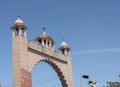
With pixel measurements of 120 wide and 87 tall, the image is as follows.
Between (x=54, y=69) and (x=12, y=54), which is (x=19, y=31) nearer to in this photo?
(x=12, y=54)

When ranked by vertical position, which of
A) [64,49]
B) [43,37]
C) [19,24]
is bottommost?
[64,49]

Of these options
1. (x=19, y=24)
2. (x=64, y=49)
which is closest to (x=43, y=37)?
(x=19, y=24)

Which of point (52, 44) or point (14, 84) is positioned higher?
point (52, 44)

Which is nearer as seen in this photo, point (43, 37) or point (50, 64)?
point (43, 37)

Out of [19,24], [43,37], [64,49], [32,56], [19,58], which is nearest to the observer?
[19,58]

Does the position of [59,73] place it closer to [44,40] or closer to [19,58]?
[44,40]

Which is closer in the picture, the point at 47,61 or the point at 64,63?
the point at 47,61

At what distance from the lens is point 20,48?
2706 cm

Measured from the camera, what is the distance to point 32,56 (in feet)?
95.8

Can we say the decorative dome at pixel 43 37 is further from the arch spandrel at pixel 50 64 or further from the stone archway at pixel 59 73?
the stone archway at pixel 59 73

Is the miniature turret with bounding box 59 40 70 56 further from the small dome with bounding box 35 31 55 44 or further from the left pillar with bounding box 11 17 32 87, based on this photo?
the left pillar with bounding box 11 17 32 87

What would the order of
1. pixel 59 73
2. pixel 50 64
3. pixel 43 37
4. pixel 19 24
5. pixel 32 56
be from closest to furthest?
pixel 19 24, pixel 32 56, pixel 43 37, pixel 50 64, pixel 59 73

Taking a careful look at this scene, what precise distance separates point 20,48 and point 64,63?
9258mm

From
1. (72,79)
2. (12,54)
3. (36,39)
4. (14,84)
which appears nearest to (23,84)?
(14,84)
